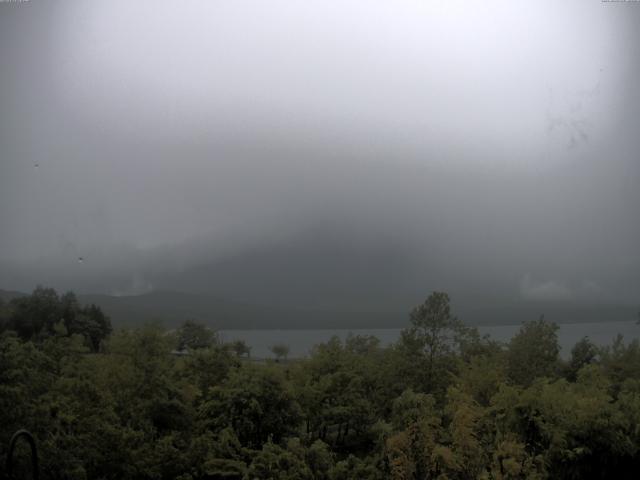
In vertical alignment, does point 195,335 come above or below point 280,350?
above

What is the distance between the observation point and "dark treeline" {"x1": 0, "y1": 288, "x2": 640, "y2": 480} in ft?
39.5

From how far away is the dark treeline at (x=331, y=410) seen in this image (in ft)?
39.5

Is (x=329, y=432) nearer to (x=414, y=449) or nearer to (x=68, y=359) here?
(x=414, y=449)

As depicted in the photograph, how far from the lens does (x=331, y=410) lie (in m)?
16.4

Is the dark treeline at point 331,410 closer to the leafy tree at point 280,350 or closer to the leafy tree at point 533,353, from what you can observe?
the leafy tree at point 533,353

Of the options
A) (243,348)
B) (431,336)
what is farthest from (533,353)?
(243,348)

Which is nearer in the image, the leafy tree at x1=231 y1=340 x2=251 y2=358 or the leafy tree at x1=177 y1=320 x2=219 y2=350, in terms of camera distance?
the leafy tree at x1=231 y1=340 x2=251 y2=358

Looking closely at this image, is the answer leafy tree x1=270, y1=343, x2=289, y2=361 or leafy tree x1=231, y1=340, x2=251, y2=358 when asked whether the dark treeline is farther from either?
leafy tree x1=270, y1=343, x2=289, y2=361

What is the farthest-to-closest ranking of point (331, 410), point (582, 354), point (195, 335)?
point (195, 335)
point (582, 354)
point (331, 410)

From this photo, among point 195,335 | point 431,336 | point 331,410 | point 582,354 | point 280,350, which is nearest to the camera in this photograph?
point 331,410

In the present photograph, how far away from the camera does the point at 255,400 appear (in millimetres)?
14617

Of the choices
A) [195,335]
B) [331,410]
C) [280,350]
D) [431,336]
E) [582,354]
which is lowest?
[331,410]

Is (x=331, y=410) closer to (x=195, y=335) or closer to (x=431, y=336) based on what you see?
(x=431, y=336)

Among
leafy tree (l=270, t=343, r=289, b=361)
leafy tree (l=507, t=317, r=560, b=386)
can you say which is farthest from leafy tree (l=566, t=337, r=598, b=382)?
leafy tree (l=270, t=343, r=289, b=361)
